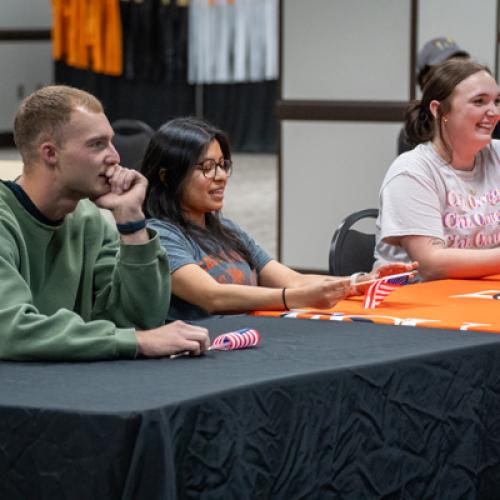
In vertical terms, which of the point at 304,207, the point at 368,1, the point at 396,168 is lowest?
the point at 304,207

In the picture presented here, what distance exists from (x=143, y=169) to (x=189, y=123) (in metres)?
0.16

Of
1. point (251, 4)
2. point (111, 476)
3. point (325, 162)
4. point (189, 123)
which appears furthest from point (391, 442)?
point (251, 4)

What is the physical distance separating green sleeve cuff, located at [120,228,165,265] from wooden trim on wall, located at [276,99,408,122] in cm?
406

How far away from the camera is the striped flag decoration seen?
2.37 metres

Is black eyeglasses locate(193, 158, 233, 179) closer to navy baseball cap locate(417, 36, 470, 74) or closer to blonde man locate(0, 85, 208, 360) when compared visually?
blonde man locate(0, 85, 208, 360)

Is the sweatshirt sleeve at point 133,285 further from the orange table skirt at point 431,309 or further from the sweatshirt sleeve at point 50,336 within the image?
the orange table skirt at point 431,309

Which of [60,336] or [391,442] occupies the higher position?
[60,336]

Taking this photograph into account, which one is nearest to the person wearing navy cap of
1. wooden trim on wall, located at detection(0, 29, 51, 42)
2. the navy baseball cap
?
the navy baseball cap

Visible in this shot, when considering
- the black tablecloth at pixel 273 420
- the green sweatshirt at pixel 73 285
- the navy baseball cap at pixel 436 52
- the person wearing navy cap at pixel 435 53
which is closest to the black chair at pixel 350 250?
the black tablecloth at pixel 273 420

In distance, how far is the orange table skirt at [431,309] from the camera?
106 inches

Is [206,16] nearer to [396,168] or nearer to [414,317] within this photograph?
[396,168]

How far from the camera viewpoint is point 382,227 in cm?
343

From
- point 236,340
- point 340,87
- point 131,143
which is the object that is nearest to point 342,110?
point 340,87

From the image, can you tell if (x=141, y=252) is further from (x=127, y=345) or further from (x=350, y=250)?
(x=350, y=250)
